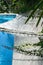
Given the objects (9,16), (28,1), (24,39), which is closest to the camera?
(28,1)

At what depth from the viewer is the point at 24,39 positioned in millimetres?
5934

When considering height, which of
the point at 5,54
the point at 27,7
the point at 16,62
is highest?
the point at 27,7

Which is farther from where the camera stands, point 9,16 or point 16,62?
point 9,16

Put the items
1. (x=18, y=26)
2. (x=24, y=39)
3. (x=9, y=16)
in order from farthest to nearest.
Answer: (x=9, y=16)
(x=18, y=26)
(x=24, y=39)

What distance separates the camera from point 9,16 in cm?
1045

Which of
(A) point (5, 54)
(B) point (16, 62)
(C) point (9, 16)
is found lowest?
(C) point (9, 16)

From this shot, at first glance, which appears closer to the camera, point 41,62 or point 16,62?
point 41,62

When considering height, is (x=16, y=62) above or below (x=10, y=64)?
above

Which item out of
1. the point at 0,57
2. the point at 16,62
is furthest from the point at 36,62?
the point at 0,57

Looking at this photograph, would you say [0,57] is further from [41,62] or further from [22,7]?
[22,7]

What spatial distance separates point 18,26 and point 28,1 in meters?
6.58

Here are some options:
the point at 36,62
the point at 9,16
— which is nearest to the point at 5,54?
the point at 36,62

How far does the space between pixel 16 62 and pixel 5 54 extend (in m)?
1.16

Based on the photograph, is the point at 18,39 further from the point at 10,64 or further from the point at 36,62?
the point at 36,62
